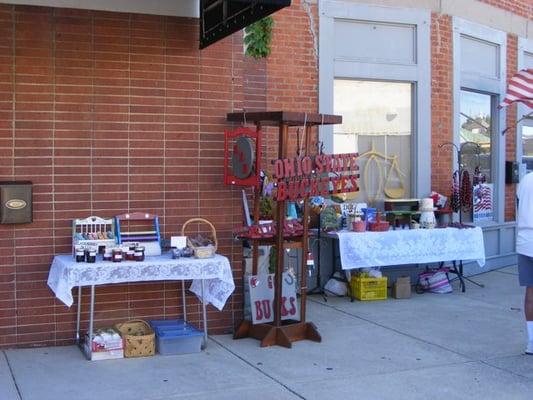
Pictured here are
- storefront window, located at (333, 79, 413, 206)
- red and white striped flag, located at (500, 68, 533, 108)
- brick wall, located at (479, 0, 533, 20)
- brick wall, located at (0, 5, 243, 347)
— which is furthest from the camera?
brick wall, located at (479, 0, 533, 20)

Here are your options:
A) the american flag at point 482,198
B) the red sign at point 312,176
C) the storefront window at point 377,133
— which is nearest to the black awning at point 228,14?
the red sign at point 312,176

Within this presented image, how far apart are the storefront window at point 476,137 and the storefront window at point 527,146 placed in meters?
1.08

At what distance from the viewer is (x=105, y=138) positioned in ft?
21.0

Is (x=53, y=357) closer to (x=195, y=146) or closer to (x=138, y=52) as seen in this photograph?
(x=195, y=146)

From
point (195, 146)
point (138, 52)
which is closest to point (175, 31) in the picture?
point (138, 52)

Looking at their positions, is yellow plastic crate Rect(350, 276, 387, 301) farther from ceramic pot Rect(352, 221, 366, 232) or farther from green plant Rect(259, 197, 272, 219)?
green plant Rect(259, 197, 272, 219)

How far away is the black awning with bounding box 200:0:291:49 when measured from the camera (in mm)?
5809

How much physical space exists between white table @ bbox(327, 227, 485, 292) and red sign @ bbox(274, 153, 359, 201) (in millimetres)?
1764

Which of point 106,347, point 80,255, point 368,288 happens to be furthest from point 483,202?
point 80,255

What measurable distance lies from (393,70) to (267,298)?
440cm

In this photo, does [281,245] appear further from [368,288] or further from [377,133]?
[377,133]

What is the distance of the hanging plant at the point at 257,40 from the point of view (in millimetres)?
7125

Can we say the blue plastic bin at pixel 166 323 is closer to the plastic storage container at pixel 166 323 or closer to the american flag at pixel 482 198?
the plastic storage container at pixel 166 323

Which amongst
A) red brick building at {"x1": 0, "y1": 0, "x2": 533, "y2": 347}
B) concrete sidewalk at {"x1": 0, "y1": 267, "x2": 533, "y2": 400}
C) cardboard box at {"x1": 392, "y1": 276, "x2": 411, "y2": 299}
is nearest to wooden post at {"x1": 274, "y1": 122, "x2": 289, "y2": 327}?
concrete sidewalk at {"x1": 0, "y1": 267, "x2": 533, "y2": 400}
